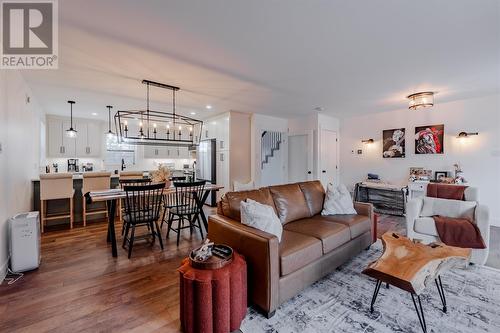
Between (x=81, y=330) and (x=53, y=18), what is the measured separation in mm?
2581

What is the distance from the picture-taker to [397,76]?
3.29m

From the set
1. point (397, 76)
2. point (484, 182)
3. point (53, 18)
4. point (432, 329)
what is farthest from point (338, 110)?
point (53, 18)

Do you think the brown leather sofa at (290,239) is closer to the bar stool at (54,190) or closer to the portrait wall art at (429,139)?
the portrait wall art at (429,139)

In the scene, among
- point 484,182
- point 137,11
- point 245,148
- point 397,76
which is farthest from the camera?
point 245,148

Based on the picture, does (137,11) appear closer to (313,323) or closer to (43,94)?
(313,323)

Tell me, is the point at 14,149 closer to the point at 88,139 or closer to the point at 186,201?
the point at 186,201

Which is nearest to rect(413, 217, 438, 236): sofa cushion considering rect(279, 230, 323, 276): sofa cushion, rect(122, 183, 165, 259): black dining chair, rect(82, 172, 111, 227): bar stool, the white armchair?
the white armchair

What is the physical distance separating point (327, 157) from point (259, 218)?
15.5 ft

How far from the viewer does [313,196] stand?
3377 millimetres

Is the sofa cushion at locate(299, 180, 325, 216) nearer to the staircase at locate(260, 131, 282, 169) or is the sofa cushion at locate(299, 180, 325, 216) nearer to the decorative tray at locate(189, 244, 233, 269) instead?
the decorative tray at locate(189, 244, 233, 269)

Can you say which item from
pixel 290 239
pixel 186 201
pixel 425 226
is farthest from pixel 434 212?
pixel 186 201

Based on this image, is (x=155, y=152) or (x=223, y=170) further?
(x=155, y=152)

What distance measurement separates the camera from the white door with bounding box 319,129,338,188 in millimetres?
6129

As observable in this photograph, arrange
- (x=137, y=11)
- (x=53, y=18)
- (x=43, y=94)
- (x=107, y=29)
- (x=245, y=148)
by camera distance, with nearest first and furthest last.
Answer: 1. (x=137, y=11)
2. (x=53, y=18)
3. (x=107, y=29)
4. (x=43, y=94)
5. (x=245, y=148)
